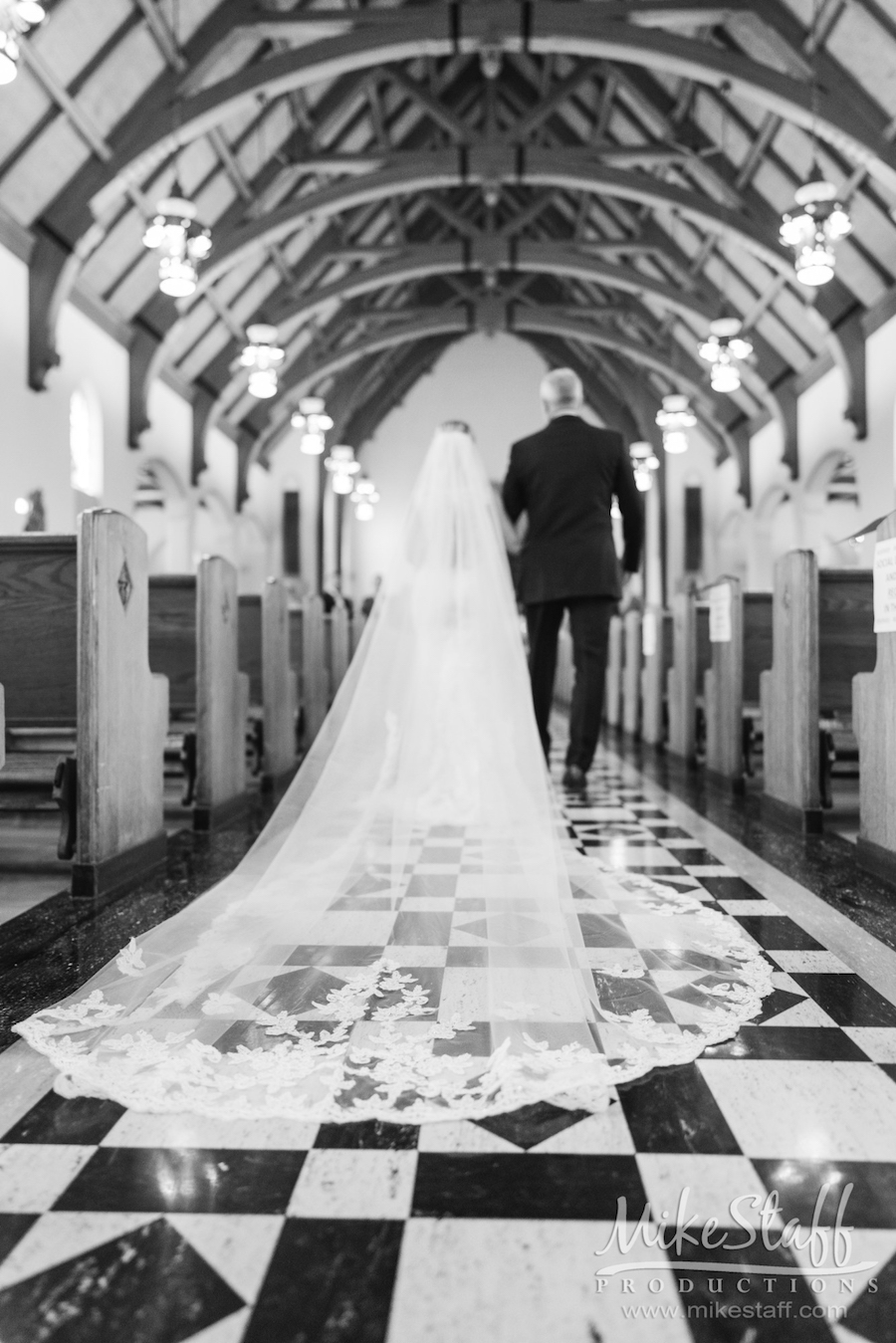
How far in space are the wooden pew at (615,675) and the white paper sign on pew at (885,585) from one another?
16.9ft

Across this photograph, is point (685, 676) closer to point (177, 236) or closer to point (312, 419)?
point (177, 236)

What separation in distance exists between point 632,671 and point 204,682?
4529 mm

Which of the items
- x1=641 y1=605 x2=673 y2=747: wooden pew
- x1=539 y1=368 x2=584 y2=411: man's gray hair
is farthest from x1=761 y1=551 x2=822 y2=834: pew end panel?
x1=641 y1=605 x2=673 y2=747: wooden pew

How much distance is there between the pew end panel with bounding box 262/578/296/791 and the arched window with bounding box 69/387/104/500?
5.74 meters

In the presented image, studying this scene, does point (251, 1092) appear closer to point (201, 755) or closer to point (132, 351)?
point (201, 755)

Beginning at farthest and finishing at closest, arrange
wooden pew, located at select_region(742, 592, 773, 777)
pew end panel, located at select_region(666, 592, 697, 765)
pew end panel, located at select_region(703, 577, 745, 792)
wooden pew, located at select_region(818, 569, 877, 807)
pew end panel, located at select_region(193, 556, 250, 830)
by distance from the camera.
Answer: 1. pew end panel, located at select_region(666, 592, 697, 765)
2. wooden pew, located at select_region(742, 592, 773, 777)
3. pew end panel, located at select_region(703, 577, 745, 792)
4. wooden pew, located at select_region(818, 569, 877, 807)
5. pew end panel, located at select_region(193, 556, 250, 830)

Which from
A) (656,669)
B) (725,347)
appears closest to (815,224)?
(725,347)

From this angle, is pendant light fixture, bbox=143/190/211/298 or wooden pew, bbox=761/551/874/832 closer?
wooden pew, bbox=761/551/874/832

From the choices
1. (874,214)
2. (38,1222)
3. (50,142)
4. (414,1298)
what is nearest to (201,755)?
(38,1222)

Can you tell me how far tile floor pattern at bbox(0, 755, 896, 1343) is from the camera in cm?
90

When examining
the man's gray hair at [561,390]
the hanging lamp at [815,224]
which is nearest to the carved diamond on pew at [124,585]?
the man's gray hair at [561,390]

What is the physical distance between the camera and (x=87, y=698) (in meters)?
2.61

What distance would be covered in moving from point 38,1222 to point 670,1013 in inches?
39.0

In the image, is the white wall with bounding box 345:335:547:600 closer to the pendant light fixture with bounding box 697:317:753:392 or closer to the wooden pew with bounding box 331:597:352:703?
the pendant light fixture with bounding box 697:317:753:392
